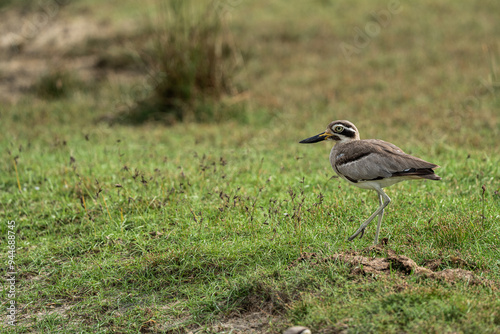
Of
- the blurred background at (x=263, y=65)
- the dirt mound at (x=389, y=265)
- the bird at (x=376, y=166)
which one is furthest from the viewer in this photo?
the blurred background at (x=263, y=65)

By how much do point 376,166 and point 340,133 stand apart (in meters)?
0.64

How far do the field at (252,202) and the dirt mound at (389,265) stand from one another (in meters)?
0.02

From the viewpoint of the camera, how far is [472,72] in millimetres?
11500

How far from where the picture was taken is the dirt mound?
4.18m

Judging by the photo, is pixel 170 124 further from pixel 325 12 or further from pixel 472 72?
pixel 325 12

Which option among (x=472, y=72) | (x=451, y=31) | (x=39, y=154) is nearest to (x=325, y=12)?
(x=451, y=31)

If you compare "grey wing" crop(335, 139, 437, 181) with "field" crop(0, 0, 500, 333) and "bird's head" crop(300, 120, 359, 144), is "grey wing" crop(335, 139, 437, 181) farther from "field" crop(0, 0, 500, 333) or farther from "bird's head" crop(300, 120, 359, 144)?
"field" crop(0, 0, 500, 333)

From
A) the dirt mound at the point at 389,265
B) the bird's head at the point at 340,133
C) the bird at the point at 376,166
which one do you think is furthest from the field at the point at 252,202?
the bird's head at the point at 340,133

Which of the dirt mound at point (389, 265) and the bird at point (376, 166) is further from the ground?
the bird at point (376, 166)

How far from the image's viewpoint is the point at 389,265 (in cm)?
442

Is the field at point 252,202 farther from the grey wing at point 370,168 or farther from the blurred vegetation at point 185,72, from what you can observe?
the grey wing at point 370,168

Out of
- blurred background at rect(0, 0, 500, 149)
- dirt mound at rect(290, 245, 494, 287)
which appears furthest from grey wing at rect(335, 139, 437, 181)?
blurred background at rect(0, 0, 500, 149)

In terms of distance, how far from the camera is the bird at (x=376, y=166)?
463cm

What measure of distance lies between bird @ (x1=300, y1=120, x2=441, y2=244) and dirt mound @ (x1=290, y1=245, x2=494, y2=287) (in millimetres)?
391
